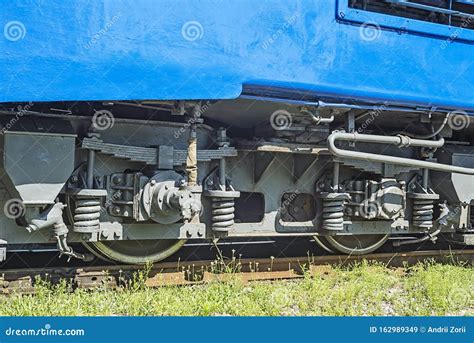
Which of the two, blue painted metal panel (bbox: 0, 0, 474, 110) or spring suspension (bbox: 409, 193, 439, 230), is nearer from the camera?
blue painted metal panel (bbox: 0, 0, 474, 110)

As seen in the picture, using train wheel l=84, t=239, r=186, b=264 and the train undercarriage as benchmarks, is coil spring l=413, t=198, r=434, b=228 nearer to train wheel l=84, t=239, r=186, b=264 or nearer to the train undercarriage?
the train undercarriage

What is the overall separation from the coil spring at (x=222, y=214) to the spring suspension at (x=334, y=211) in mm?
1174

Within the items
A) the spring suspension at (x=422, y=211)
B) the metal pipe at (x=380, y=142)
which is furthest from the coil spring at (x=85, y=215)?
the spring suspension at (x=422, y=211)

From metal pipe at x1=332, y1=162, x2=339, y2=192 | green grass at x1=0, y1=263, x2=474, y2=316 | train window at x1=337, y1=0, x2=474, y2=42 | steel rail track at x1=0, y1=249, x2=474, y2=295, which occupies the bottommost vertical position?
green grass at x1=0, y1=263, x2=474, y2=316

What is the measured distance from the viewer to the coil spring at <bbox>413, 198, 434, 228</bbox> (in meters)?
5.67

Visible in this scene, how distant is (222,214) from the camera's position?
15.2 ft

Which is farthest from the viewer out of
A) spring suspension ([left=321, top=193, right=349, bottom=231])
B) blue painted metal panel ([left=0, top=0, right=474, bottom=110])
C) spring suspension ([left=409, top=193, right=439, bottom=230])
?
spring suspension ([left=409, top=193, right=439, bottom=230])

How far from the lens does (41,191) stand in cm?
378

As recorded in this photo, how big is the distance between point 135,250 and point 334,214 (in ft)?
7.14

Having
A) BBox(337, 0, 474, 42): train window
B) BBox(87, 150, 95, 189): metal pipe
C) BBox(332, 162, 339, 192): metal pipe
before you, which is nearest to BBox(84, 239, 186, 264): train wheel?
BBox(87, 150, 95, 189): metal pipe

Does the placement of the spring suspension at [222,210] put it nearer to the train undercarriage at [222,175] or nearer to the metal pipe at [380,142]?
the train undercarriage at [222,175]

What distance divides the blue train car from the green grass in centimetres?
48

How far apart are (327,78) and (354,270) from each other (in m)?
2.27

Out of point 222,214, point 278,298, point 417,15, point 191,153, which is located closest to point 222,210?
point 222,214
